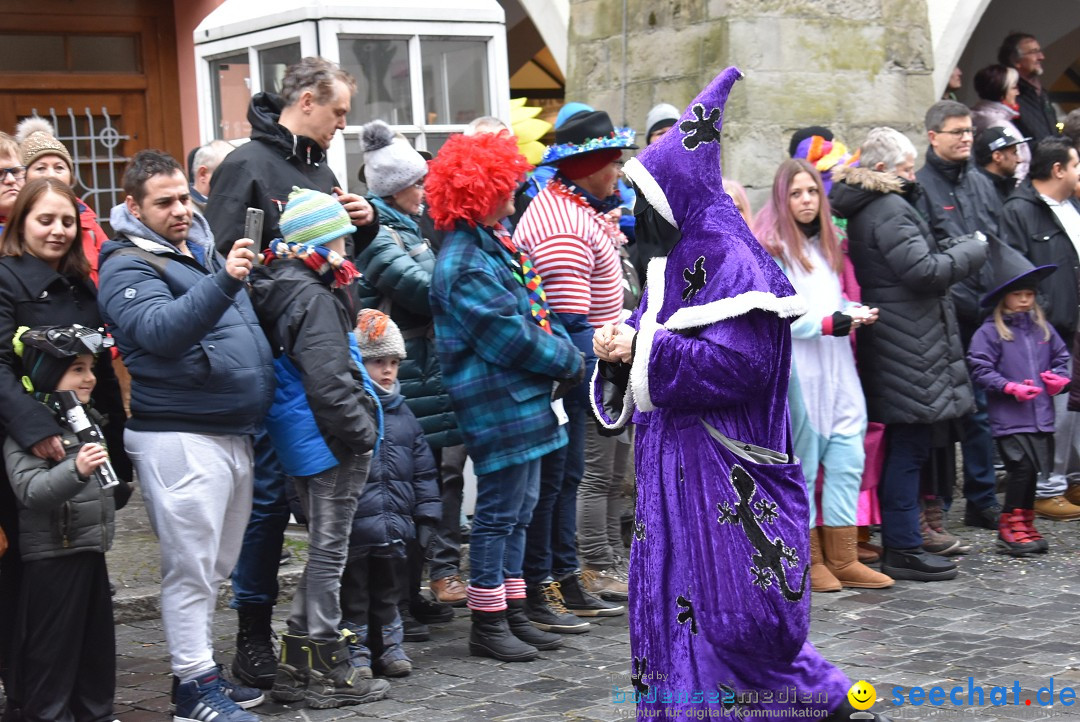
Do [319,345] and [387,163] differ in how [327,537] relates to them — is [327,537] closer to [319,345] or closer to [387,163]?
[319,345]

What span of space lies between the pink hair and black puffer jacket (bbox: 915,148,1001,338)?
1.10 metres

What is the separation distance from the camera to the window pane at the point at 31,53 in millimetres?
9523

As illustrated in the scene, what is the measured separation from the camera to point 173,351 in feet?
15.4

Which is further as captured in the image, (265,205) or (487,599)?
(487,599)

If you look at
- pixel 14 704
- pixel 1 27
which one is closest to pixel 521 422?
pixel 14 704

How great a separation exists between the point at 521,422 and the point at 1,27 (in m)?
5.57

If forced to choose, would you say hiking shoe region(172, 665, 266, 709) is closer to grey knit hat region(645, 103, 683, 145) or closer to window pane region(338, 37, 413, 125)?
window pane region(338, 37, 413, 125)

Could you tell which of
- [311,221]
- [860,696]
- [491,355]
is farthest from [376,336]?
[860,696]

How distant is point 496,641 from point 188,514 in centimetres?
150

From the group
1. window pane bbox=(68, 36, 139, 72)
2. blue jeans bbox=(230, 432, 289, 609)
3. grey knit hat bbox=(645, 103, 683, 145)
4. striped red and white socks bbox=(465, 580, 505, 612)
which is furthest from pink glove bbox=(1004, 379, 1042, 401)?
window pane bbox=(68, 36, 139, 72)

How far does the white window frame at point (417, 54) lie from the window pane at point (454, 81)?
4cm

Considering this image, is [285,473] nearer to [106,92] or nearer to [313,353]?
[313,353]

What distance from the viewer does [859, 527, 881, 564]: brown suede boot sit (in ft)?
23.7

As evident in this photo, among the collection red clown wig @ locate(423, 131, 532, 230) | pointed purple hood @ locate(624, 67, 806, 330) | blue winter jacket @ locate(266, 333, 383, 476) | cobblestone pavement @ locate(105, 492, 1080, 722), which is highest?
red clown wig @ locate(423, 131, 532, 230)
